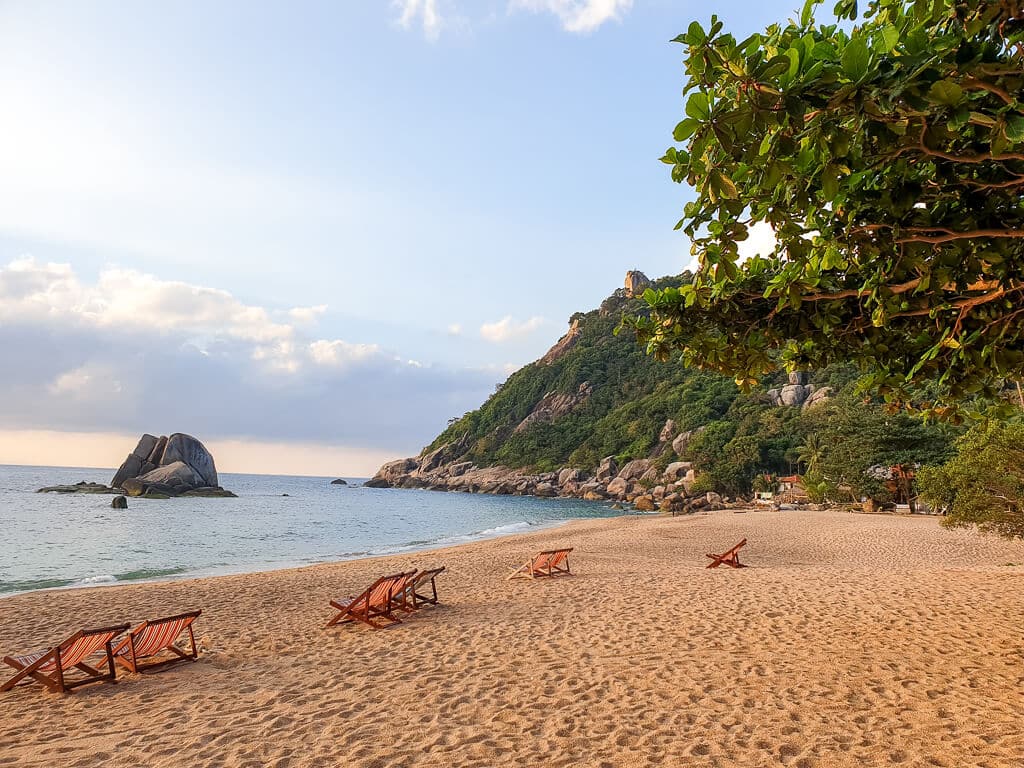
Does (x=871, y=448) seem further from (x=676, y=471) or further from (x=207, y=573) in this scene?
(x=207, y=573)

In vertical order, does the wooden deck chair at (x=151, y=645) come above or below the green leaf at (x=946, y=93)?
below

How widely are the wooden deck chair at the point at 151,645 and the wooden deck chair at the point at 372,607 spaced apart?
7.08 ft

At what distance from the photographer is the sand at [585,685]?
448cm

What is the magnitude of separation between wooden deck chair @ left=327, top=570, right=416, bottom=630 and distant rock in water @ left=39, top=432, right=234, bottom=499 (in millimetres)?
74877

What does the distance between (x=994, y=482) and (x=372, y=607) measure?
38.1 feet

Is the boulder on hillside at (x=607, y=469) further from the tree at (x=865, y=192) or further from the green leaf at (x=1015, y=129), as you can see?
the green leaf at (x=1015, y=129)

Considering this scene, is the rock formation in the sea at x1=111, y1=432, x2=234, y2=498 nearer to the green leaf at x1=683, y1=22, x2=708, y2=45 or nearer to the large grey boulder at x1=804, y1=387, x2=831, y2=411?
the large grey boulder at x1=804, y1=387, x2=831, y2=411

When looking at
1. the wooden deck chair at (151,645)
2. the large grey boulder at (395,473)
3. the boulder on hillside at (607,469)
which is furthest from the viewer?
the large grey boulder at (395,473)

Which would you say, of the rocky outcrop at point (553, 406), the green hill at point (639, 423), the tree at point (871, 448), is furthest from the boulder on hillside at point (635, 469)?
the tree at point (871, 448)

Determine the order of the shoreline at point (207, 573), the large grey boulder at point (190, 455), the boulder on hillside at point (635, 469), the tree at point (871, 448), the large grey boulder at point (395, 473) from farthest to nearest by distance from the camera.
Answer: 1. the large grey boulder at point (395, 473)
2. the large grey boulder at point (190, 455)
3. the boulder on hillside at point (635, 469)
4. the tree at point (871, 448)
5. the shoreline at point (207, 573)

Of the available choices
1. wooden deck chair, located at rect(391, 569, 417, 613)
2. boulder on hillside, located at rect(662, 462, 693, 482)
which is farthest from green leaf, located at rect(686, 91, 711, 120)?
boulder on hillside, located at rect(662, 462, 693, 482)

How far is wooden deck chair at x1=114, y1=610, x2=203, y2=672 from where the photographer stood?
7.05 m

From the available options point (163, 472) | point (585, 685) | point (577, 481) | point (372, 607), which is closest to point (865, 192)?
point (585, 685)

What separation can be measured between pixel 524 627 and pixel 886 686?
4558mm
